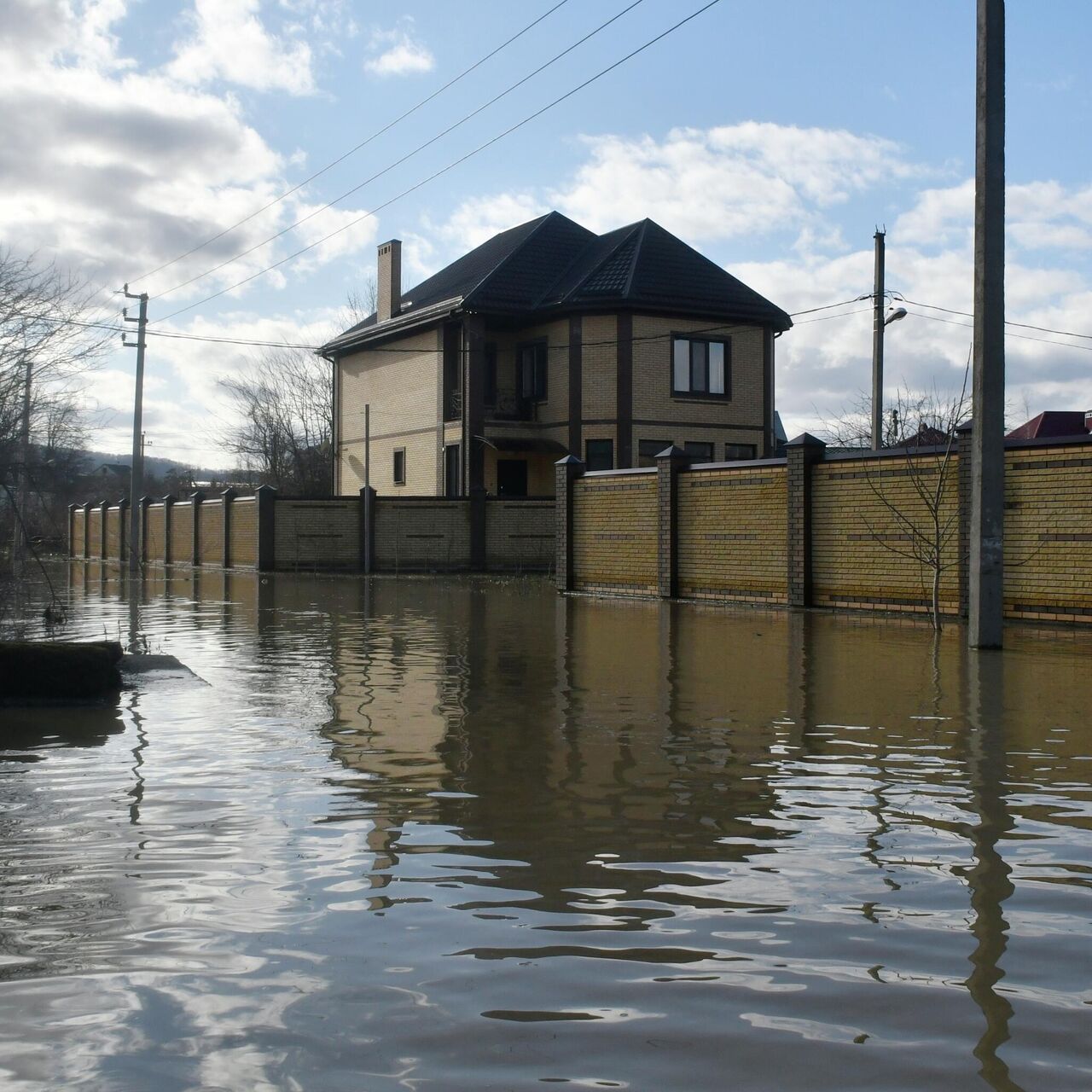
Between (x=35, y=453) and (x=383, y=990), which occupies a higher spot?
(x=35, y=453)

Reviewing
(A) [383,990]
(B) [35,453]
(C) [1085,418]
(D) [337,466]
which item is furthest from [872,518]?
(D) [337,466]

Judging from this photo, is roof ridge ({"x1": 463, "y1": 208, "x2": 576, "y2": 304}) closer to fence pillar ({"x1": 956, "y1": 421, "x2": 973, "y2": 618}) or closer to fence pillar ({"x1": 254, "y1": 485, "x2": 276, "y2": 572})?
fence pillar ({"x1": 254, "y1": 485, "x2": 276, "y2": 572})

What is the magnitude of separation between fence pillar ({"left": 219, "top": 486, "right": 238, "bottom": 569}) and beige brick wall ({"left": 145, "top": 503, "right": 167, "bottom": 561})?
757 centimetres

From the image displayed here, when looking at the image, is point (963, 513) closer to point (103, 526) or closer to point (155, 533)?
point (155, 533)

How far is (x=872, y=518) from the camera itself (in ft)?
61.6

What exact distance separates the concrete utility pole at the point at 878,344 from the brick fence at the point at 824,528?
18.0 feet

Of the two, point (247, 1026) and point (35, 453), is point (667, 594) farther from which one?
point (247, 1026)

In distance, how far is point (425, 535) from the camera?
119ft

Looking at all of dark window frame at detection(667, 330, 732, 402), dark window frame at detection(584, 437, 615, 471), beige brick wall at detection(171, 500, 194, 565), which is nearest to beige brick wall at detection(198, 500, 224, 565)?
beige brick wall at detection(171, 500, 194, 565)

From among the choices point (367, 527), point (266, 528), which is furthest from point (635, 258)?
point (266, 528)

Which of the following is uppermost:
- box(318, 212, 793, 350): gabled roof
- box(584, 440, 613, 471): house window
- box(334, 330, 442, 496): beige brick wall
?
box(318, 212, 793, 350): gabled roof

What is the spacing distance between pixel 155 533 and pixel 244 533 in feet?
36.5

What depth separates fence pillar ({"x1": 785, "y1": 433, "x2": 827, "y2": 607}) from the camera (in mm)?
19812

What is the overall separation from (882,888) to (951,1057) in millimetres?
1502
